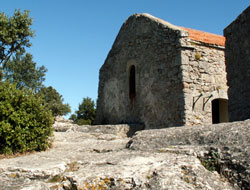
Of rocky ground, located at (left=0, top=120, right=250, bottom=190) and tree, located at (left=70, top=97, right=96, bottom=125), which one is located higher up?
tree, located at (left=70, top=97, right=96, bottom=125)

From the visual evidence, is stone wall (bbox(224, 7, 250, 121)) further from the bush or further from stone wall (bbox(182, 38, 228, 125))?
the bush

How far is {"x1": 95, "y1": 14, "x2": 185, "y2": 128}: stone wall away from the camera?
9180 mm

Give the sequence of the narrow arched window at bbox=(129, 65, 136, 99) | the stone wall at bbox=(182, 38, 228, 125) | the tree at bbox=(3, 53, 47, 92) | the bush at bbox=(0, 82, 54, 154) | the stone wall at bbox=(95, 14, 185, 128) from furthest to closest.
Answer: the tree at bbox=(3, 53, 47, 92), the narrow arched window at bbox=(129, 65, 136, 99), the stone wall at bbox=(95, 14, 185, 128), the stone wall at bbox=(182, 38, 228, 125), the bush at bbox=(0, 82, 54, 154)

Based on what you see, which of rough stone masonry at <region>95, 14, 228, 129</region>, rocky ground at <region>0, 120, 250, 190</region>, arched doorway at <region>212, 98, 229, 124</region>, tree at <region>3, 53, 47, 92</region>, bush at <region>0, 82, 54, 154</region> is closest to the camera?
rocky ground at <region>0, 120, 250, 190</region>

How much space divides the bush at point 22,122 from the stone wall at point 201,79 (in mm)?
4938

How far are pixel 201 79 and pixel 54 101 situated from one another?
1468 centimetres

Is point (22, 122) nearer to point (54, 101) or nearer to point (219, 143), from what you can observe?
point (219, 143)

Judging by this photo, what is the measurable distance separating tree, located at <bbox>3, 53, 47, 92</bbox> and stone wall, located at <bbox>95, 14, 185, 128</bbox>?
955 cm

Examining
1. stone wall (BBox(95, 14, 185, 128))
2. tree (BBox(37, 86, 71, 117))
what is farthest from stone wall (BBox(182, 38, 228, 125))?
tree (BBox(37, 86, 71, 117))

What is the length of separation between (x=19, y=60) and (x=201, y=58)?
15861mm

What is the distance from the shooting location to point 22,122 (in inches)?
188

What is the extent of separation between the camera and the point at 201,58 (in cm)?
907

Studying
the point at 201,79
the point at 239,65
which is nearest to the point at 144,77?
the point at 201,79

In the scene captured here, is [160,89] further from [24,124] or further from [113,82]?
[24,124]
